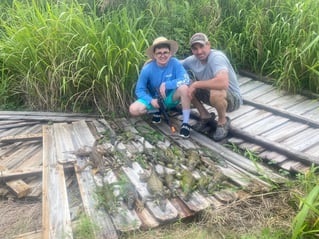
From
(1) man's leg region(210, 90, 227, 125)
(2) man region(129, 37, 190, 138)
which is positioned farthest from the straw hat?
(1) man's leg region(210, 90, 227, 125)

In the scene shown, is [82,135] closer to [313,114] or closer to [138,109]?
[138,109]

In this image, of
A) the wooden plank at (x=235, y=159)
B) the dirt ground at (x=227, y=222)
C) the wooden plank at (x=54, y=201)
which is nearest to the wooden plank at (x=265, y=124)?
the wooden plank at (x=235, y=159)

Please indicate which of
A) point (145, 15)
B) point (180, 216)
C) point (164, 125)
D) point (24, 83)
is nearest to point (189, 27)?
point (145, 15)

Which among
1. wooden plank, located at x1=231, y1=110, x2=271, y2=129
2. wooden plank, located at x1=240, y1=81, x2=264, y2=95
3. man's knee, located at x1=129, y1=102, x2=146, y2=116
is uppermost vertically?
man's knee, located at x1=129, y1=102, x2=146, y2=116

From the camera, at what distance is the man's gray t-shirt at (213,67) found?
4.25 m

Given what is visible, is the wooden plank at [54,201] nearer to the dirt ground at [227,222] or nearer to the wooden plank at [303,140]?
the dirt ground at [227,222]

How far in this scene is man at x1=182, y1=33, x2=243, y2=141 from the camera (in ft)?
13.9

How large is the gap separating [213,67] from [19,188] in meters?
2.37

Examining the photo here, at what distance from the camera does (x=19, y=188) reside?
3523 mm

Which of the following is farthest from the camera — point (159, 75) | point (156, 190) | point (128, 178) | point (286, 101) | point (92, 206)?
point (286, 101)

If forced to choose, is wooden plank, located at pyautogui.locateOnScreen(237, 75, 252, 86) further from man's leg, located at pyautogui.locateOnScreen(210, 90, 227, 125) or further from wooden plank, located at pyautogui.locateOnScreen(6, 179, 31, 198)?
wooden plank, located at pyautogui.locateOnScreen(6, 179, 31, 198)

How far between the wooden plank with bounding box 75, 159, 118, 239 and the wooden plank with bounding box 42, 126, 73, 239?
0.15 meters

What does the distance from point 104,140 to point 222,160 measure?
1.37 meters

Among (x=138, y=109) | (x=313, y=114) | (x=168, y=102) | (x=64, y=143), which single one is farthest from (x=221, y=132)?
(x=64, y=143)
